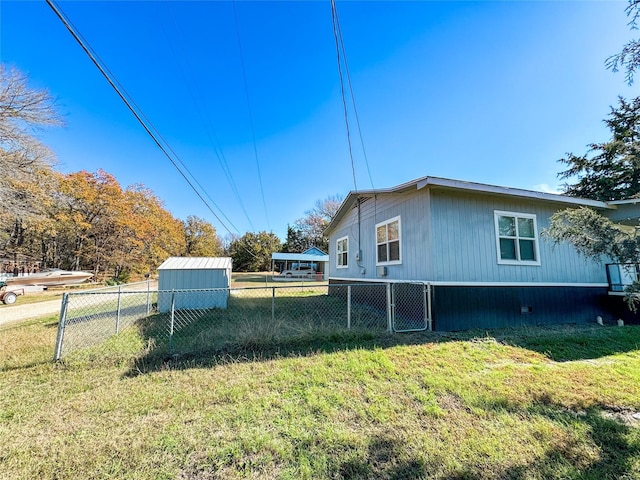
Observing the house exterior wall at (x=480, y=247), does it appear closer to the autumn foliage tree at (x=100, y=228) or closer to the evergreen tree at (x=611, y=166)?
the evergreen tree at (x=611, y=166)

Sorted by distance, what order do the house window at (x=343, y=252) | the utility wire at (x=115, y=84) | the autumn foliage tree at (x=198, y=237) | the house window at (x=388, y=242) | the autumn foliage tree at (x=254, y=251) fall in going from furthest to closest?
the autumn foliage tree at (x=254, y=251)
the autumn foliage tree at (x=198, y=237)
the house window at (x=343, y=252)
the house window at (x=388, y=242)
the utility wire at (x=115, y=84)

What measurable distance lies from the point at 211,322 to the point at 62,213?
1838 cm

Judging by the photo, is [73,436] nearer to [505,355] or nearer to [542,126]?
[505,355]

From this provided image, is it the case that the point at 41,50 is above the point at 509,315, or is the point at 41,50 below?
above

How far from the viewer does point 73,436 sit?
92.7 inches

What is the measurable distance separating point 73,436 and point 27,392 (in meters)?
1.54

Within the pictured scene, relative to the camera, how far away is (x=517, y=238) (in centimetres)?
696

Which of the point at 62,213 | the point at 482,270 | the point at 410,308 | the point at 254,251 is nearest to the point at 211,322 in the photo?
the point at 410,308

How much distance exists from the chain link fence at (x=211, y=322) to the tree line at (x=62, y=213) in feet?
28.8

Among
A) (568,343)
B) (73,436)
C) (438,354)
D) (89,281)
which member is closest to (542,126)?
(568,343)

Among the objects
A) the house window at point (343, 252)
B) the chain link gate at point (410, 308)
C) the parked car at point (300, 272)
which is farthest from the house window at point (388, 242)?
the parked car at point (300, 272)

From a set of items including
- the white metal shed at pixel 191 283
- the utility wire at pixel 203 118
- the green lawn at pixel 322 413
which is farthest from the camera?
the white metal shed at pixel 191 283

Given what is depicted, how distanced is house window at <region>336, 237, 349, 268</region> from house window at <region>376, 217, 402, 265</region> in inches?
107

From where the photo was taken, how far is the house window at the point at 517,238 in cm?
679
